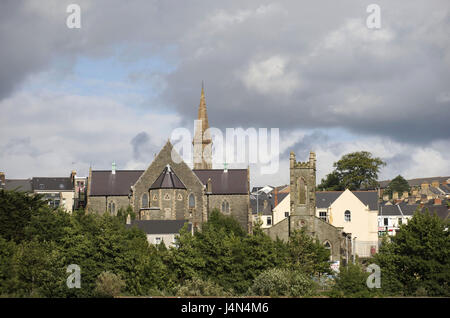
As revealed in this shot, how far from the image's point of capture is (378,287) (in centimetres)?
4425

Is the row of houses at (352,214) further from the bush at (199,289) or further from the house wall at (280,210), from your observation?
the bush at (199,289)

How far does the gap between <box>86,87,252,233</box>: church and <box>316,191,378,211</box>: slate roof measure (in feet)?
38.0

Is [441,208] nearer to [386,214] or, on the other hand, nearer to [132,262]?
[386,214]

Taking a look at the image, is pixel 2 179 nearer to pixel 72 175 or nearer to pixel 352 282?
pixel 72 175

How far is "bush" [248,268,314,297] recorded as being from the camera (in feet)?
141

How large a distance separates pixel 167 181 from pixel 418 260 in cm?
4365

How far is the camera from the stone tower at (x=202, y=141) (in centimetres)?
11550

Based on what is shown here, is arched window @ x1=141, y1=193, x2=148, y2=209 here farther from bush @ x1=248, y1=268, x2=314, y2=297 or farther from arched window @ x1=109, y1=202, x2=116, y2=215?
bush @ x1=248, y1=268, x2=314, y2=297

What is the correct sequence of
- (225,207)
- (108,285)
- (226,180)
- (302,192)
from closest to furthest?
(108,285)
(302,192)
(225,207)
(226,180)

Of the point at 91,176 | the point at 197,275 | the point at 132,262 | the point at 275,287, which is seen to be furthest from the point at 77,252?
the point at 91,176

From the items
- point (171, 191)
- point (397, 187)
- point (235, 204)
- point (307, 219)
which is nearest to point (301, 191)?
point (307, 219)

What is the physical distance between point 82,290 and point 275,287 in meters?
13.2

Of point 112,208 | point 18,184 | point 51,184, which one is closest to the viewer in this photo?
point 112,208

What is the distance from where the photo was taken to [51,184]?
106 meters
